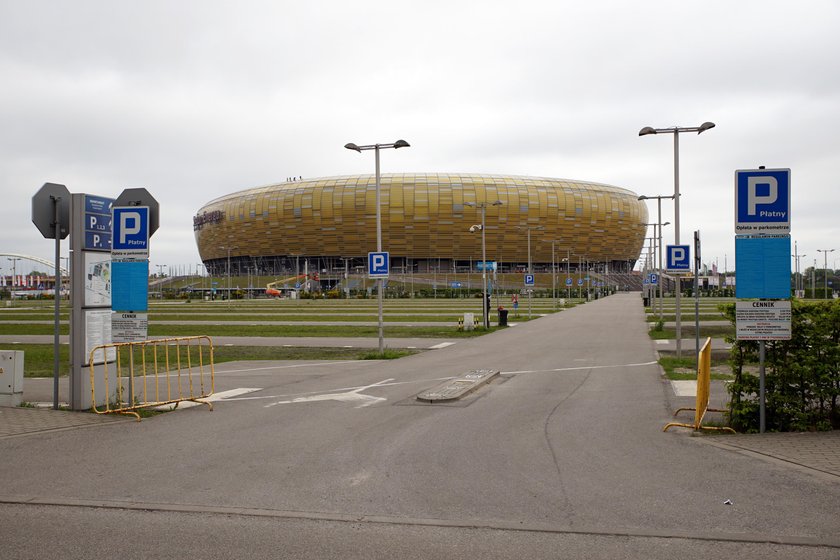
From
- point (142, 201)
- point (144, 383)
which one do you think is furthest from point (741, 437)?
point (142, 201)

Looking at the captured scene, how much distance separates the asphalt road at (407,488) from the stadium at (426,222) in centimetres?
10666

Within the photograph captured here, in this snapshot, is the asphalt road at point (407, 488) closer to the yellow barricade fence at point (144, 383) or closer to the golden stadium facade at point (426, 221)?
the yellow barricade fence at point (144, 383)

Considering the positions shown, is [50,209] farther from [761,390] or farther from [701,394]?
[761,390]

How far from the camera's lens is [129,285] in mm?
11359

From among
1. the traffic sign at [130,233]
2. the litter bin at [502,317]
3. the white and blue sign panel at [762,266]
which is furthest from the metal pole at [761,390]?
the litter bin at [502,317]

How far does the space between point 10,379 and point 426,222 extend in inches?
4430

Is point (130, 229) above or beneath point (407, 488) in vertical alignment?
above

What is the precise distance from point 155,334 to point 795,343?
85.8 ft

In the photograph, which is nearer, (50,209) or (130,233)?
(50,209)

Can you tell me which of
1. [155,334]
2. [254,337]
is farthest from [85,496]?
[155,334]

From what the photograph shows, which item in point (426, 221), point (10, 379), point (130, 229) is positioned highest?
point (426, 221)

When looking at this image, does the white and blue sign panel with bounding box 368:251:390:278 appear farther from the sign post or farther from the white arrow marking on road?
the sign post

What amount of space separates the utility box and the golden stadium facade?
106402 millimetres

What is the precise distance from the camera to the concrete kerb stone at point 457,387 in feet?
Answer: 38.8
